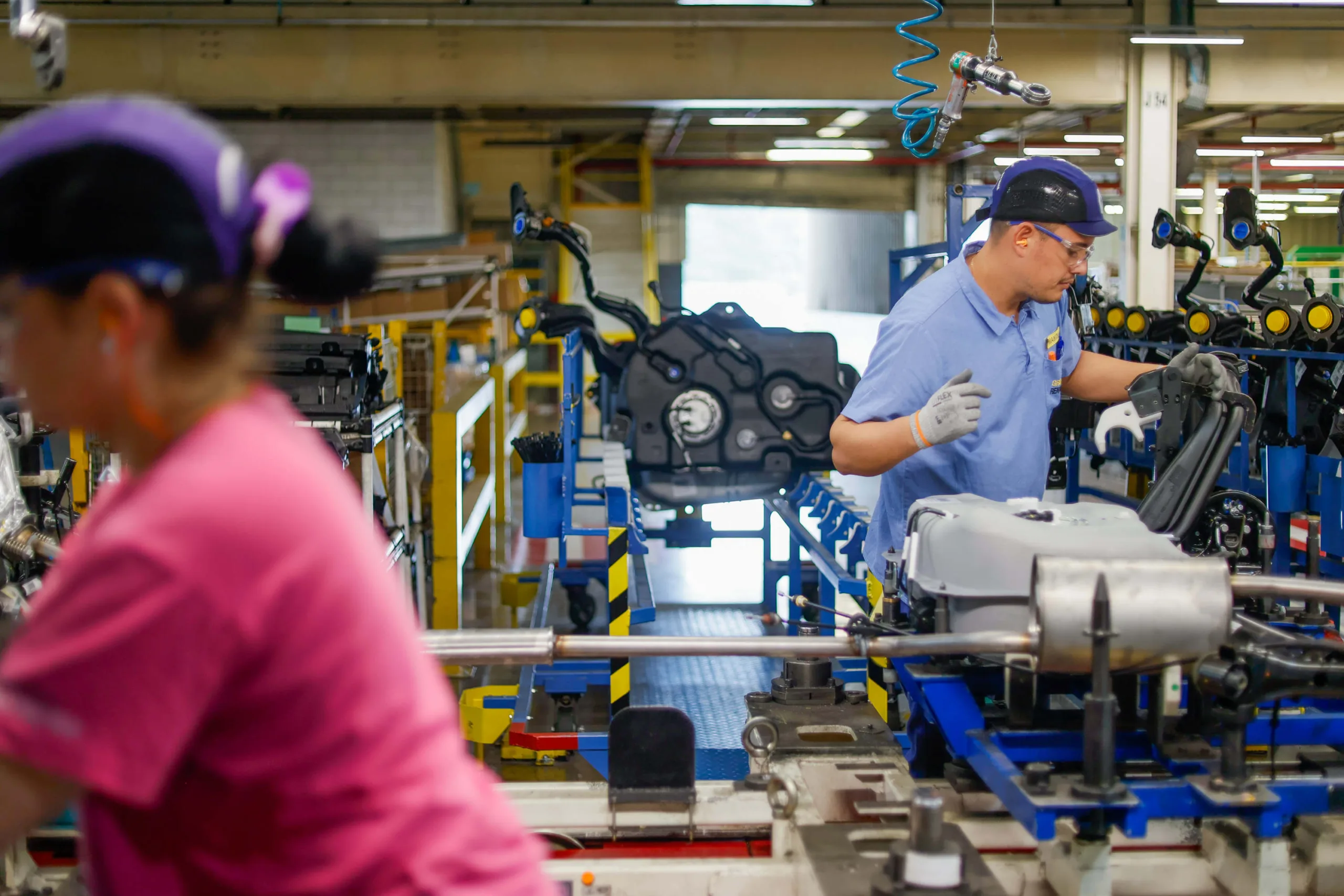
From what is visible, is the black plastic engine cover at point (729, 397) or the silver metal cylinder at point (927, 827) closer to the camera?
the silver metal cylinder at point (927, 827)

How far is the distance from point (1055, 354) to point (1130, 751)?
123 cm

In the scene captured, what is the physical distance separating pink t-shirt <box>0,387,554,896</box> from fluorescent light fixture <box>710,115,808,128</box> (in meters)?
14.2

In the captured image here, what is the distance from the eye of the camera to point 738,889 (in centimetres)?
174

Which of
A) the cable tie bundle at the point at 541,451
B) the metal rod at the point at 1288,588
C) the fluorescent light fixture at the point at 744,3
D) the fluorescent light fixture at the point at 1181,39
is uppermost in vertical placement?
the fluorescent light fixture at the point at 744,3

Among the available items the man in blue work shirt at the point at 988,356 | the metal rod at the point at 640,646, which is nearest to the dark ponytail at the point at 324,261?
the metal rod at the point at 640,646

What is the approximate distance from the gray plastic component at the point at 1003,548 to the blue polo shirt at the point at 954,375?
557 millimetres

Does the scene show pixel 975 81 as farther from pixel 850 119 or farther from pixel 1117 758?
pixel 850 119

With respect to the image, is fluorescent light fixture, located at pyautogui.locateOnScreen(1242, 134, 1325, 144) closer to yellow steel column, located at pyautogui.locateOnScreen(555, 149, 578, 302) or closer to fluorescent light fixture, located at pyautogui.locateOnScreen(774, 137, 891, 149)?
fluorescent light fixture, located at pyautogui.locateOnScreen(774, 137, 891, 149)

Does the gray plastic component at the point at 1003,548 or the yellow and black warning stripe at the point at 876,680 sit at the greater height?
the gray plastic component at the point at 1003,548

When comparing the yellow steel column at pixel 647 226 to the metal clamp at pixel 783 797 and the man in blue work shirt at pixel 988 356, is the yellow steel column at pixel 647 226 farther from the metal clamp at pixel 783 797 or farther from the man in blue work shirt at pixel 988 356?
the metal clamp at pixel 783 797

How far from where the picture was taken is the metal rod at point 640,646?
67.6 inches

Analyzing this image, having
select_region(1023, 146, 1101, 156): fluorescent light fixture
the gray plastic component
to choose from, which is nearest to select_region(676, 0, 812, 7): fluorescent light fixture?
select_region(1023, 146, 1101, 156): fluorescent light fixture

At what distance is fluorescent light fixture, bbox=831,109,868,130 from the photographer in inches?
577

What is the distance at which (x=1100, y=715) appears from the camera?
5.16ft
